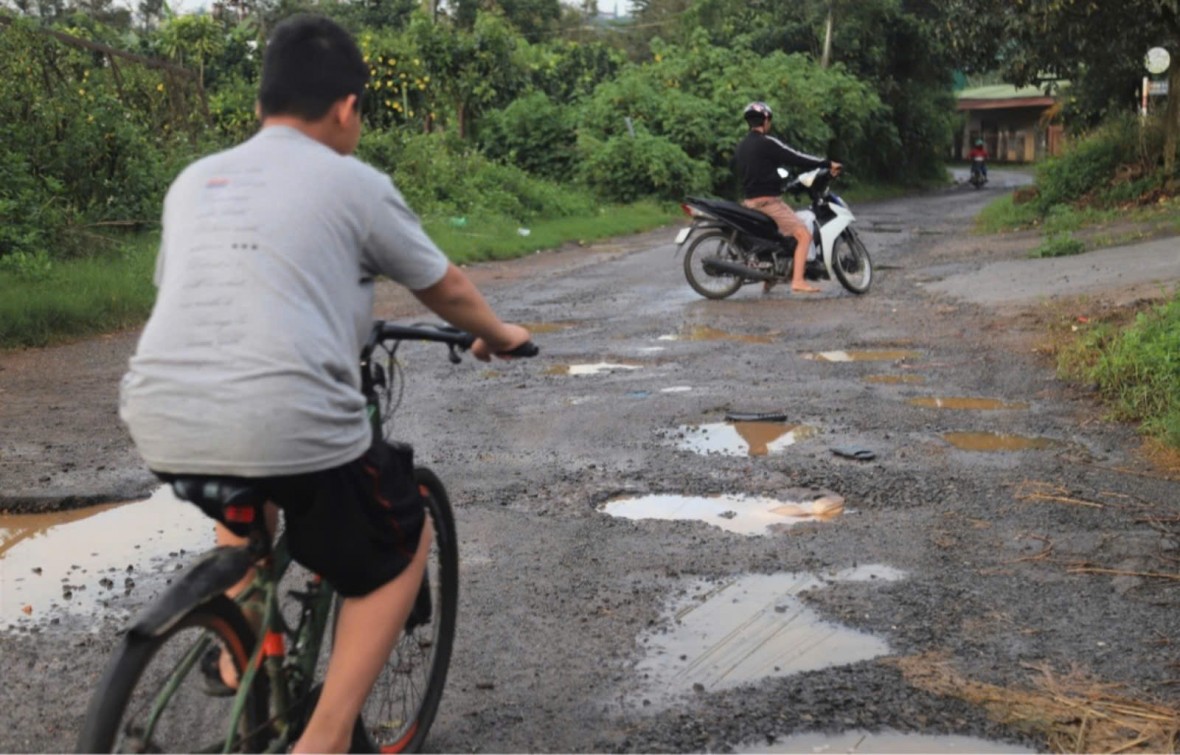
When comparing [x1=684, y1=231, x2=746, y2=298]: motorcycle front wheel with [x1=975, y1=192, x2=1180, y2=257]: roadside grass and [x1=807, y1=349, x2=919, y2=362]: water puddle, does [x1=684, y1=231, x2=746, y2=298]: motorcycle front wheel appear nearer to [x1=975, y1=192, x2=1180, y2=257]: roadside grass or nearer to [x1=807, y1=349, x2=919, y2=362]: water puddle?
[x1=807, y1=349, x2=919, y2=362]: water puddle

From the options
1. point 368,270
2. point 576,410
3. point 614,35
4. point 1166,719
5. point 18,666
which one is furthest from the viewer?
point 614,35

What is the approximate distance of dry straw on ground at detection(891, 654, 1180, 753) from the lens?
142 inches

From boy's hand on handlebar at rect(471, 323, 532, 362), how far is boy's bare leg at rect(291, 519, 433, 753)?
1.59ft

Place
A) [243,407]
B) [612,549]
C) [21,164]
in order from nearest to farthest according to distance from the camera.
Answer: [243,407] < [612,549] < [21,164]

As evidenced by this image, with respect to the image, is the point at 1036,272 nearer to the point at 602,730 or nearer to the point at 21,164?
the point at 21,164

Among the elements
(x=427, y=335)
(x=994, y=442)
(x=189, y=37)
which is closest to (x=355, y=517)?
(x=427, y=335)

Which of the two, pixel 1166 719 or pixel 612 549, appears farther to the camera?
pixel 612 549

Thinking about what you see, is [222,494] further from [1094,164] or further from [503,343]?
[1094,164]

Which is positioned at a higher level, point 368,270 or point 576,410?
point 368,270

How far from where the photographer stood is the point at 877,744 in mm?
3639

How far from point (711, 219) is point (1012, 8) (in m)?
9.42

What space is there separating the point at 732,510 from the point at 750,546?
58 centimetres

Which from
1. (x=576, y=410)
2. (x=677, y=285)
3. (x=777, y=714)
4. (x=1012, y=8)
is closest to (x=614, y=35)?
(x=1012, y=8)

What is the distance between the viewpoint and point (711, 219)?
13.7 metres
